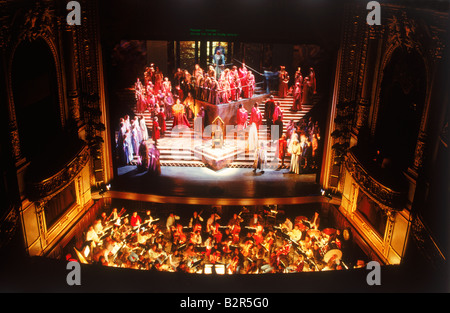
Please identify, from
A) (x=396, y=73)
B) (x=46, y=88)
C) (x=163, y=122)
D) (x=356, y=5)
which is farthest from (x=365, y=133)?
(x=46, y=88)

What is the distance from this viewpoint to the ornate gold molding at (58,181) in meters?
7.44

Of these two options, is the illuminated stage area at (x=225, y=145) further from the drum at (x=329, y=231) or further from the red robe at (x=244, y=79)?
the drum at (x=329, y=231)

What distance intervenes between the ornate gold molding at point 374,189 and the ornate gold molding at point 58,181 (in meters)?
5.97

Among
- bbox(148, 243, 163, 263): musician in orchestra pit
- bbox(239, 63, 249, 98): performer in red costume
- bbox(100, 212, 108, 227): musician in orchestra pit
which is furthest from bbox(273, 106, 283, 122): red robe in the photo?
bbox(100, 212, 108, 227): musician in orchestra pit

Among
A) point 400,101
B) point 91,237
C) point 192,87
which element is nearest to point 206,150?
point 192,87

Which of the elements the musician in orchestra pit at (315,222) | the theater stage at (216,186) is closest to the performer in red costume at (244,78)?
the theater stage at (216,186)

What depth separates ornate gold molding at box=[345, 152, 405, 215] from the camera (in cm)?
742

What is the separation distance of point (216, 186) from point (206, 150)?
938 millimetres

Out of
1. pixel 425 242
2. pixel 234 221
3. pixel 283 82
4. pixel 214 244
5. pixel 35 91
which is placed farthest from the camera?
pixel 283 82

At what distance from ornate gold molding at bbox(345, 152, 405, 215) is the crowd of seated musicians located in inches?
50.1

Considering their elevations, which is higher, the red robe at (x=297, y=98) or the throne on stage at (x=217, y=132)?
the red robe at (x=297, y=98)

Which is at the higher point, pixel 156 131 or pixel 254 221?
pixel 156 131

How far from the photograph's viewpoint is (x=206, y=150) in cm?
1025

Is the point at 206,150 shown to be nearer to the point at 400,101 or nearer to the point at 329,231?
the point at 329,231
